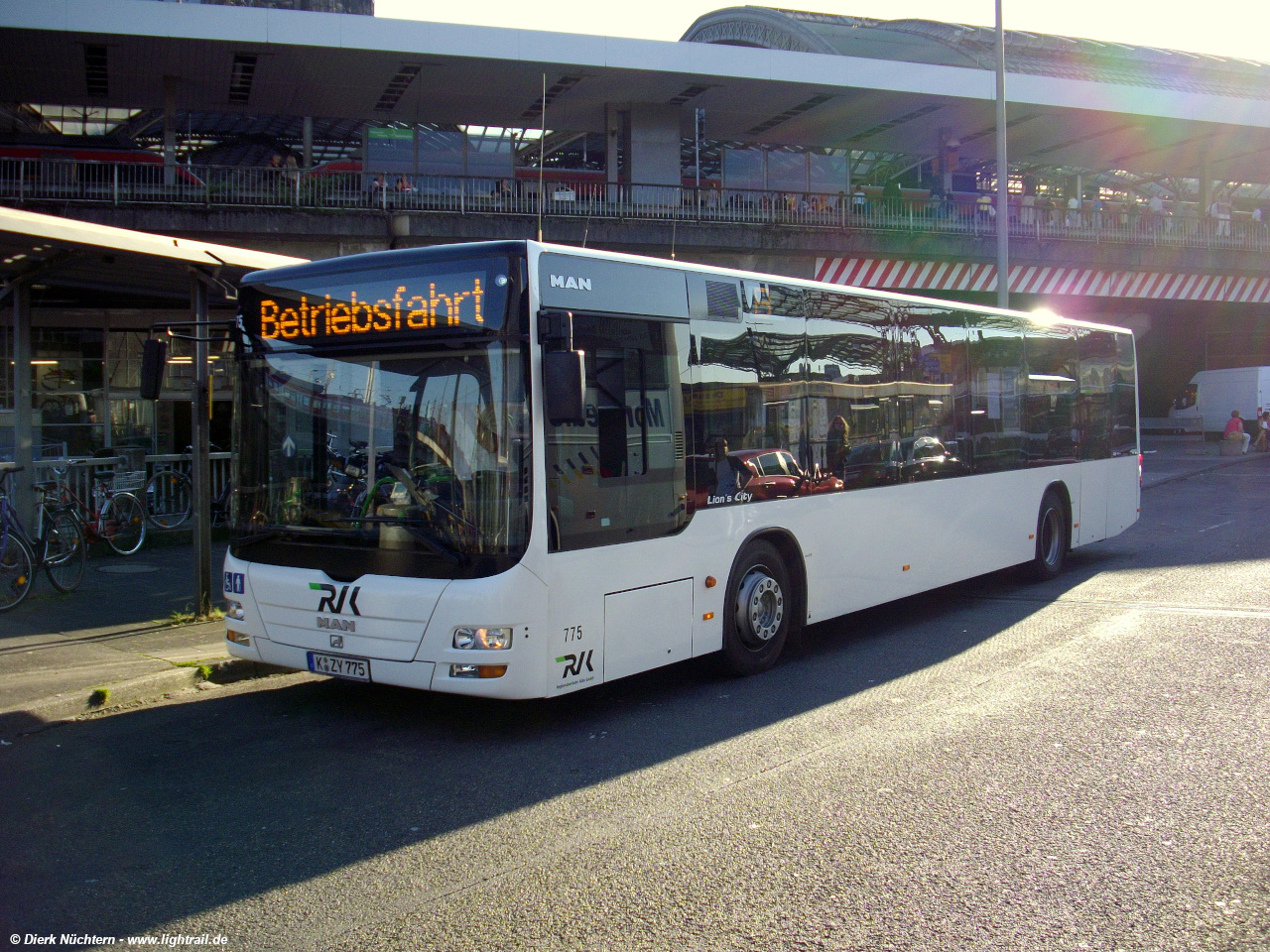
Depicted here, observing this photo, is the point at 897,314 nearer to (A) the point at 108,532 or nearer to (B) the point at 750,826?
(B) the point at 750,826

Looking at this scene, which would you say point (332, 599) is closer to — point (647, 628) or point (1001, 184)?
point (647, 628)

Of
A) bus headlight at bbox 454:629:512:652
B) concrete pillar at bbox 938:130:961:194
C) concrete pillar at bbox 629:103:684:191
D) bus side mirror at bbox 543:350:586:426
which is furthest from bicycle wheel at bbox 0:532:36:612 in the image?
concrete pillar at bbox 938:130:961:194

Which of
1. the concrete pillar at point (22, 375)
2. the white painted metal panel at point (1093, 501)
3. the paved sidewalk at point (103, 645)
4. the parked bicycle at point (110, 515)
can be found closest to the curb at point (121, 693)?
the paved sidewalk at point (103, 645)

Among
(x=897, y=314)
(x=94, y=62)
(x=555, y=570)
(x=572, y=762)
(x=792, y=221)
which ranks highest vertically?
(x=94, y=62)

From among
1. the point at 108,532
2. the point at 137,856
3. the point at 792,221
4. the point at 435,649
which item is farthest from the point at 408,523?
the point at 792,221

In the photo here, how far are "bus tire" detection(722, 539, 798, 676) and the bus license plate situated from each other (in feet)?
8.34

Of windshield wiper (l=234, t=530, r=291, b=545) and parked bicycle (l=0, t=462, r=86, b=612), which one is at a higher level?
windshield wiper (l=234, t=530, r=291, b=545)

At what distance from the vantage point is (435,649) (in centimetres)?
607

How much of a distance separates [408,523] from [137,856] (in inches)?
88.4

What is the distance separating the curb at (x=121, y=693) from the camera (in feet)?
21.7

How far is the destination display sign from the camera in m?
6.11

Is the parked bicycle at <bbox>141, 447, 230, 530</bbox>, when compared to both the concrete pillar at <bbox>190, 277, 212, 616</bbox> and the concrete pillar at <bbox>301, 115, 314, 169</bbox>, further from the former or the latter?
the concrete pillar at <bbox>301, 115, 314, 169</bbox>

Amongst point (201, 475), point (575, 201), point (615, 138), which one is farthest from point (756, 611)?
point (615, 138)

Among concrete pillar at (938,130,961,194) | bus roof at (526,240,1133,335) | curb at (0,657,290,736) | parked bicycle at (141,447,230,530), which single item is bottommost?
curb at (0,657,290,736)
